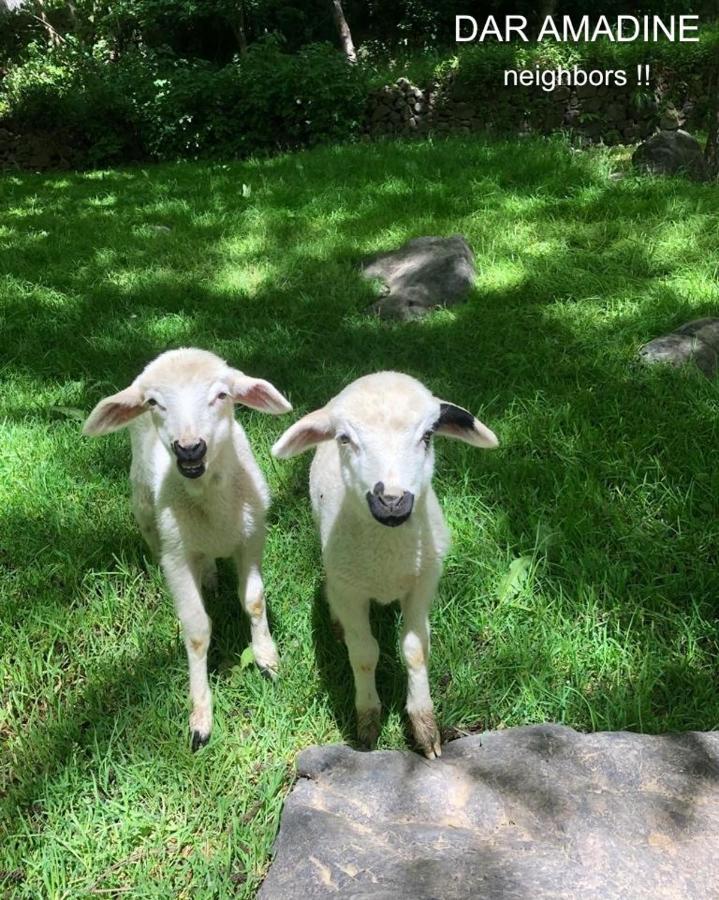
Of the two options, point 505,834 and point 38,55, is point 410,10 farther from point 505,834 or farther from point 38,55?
point 505,834

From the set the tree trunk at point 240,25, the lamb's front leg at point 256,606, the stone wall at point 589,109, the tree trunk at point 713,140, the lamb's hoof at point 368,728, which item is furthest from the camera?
the tree trunk at point 240,25

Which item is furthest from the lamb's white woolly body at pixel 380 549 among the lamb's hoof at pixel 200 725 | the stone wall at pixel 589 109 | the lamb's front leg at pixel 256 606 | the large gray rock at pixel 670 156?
the stone wall at pixel 589 109

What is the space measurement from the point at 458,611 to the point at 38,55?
58.4 feet

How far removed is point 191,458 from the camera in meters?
2.28

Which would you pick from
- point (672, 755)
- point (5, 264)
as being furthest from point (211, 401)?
point (5, 264)

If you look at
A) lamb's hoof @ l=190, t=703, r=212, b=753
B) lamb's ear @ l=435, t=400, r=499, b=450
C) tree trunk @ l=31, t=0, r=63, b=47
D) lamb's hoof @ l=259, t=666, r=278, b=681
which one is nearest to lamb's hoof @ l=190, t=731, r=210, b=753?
lamb's hoof @ l=190, t=703, r=212, b=753

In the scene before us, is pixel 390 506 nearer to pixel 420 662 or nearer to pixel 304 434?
pixel 304 434

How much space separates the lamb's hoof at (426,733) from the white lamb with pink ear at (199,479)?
0.61m

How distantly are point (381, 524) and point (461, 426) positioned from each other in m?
0.46

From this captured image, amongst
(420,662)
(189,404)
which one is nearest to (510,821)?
(420,662)

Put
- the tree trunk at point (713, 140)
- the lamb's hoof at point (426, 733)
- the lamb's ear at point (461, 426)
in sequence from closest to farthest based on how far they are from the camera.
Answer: the lamb's ear at point (461, 426) < the lamb's hoof at point (426, 733) < the tree trunk at point (713, 140)

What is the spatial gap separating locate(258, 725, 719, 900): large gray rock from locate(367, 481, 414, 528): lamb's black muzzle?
0.79 m

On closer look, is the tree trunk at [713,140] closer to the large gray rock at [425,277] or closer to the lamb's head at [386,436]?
the large gray rock at [425,277]

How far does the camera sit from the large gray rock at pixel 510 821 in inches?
64.3
